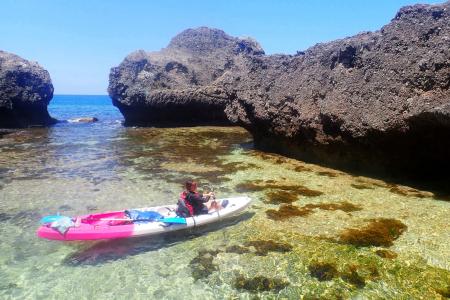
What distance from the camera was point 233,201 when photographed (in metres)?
11.6

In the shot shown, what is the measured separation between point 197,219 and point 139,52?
32.0 m

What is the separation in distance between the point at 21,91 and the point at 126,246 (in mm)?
32945

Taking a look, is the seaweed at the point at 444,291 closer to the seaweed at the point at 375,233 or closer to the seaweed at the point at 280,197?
the seaweed at the point at 375,233

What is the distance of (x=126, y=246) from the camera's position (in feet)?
32.5

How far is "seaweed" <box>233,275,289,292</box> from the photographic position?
7.72 metres

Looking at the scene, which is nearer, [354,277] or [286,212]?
[354,277]

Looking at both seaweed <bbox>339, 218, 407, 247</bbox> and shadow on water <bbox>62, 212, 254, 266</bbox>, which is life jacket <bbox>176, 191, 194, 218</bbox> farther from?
seaweed <bbox>339, 218, 407, 247</bbox>

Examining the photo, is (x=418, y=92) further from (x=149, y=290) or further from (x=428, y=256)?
(x=149, y=290)

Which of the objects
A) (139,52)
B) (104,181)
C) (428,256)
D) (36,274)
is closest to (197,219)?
(36,274)

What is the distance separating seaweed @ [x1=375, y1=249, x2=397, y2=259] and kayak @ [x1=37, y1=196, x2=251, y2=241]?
4.07 metres

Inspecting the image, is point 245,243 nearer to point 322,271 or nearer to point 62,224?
point 322,271

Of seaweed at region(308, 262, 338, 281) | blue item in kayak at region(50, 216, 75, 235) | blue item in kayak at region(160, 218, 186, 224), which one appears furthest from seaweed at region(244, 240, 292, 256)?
blue item in kayak at region(50, 216, 75, 235)

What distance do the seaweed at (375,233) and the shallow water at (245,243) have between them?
3cm

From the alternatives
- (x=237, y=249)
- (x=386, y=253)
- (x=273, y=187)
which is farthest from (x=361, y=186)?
(x=237, y=249)
